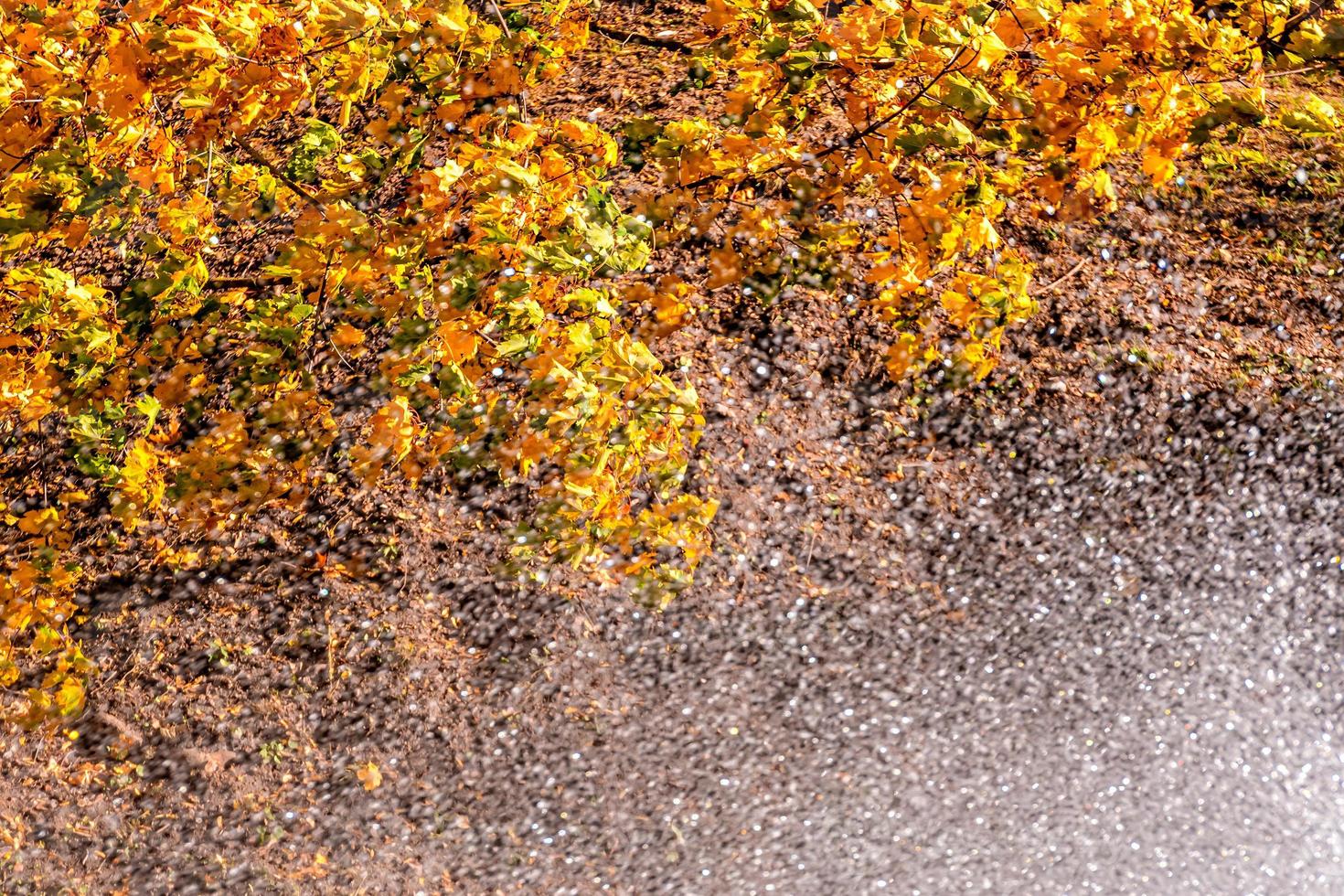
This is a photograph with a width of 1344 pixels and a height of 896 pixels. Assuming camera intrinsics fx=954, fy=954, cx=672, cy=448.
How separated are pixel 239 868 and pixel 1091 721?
8.57 ft

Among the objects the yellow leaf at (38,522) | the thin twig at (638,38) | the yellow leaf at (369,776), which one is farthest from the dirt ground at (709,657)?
the thin twig at (638,38)

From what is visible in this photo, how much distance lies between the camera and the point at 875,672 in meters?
2.98

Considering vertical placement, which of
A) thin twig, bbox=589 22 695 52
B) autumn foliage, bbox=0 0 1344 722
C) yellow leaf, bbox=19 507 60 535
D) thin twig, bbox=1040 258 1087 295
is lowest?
yellow leaf, bbox=19 507 60 535

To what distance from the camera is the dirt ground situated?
111 inches

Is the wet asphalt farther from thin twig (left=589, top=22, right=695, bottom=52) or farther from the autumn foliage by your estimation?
thin twig (left=589, top=22, right=695, bottom=52)

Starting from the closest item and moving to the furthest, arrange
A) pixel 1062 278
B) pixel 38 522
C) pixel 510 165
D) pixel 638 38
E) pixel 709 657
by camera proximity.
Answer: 1. pixel 510 165
2. pixel 38 522
3. pixel 709 657
4. pixel 1062 278
5. pixel 638 38

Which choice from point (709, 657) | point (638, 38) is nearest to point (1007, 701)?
point (709, 657)

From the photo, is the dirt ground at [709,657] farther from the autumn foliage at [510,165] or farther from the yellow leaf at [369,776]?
the autumn foliage at [510,165]

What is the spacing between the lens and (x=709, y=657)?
2.96 m

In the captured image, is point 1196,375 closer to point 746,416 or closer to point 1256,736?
point 1256,736

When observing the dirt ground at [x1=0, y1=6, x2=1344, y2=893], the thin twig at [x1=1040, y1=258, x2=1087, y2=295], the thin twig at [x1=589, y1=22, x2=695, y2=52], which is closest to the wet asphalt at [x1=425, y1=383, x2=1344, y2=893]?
the dirt ground at [x1=0, y1=6, x2=1344, y2=893]

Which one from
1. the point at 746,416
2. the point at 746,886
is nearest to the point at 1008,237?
the point at 746,416

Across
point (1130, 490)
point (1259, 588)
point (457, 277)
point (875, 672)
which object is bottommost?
point (875, 672)

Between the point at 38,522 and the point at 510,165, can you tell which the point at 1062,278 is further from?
the point at 38,522
